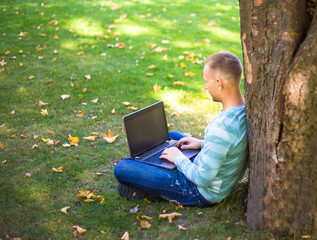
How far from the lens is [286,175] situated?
2490mm

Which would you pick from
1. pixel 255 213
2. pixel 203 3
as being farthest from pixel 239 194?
pixel 203 3

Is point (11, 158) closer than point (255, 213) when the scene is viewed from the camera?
No

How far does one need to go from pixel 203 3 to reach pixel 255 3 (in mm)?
8936

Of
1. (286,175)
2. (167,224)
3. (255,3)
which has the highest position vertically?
(255,3)

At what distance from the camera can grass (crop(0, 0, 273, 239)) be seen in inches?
122

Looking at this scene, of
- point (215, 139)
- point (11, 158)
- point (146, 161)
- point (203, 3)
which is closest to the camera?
point (215, 139)

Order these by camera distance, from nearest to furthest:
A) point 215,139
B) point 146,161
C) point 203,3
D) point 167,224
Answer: point 215,139 → point 167,224 → point 146,161 → point 203,3

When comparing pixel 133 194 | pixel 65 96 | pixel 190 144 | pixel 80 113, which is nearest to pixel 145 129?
pixel 190 144

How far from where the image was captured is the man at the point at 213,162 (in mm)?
2768

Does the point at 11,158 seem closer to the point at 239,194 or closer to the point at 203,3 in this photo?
the point at 239,194

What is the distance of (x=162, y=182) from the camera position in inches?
126

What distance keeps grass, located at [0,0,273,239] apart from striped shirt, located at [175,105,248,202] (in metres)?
0.25

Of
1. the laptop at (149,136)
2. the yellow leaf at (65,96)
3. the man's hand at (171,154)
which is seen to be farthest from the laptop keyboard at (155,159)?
the yellow leaf at (65,96)

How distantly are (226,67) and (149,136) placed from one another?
1317 mm
